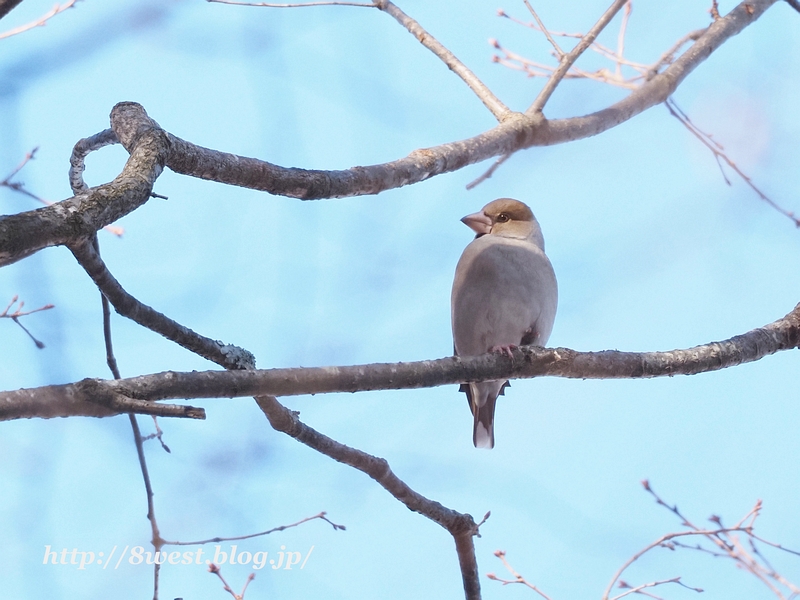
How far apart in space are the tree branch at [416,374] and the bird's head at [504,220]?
93.7 inches

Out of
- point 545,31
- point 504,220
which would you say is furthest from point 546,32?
point 504,220

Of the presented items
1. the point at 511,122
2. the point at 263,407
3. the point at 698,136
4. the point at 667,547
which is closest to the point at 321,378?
the point at 263,407

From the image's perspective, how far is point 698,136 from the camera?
4879 mm

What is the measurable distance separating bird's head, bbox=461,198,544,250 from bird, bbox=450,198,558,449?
253 millimetres

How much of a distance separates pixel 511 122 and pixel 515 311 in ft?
3.84

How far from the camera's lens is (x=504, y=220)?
5676mm

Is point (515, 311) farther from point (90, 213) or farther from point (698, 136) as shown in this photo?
point (90, 213)

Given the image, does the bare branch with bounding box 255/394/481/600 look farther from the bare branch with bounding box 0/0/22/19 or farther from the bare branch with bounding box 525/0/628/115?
the bare branch with bounding box 525/0/628/115

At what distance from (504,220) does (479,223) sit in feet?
0.59

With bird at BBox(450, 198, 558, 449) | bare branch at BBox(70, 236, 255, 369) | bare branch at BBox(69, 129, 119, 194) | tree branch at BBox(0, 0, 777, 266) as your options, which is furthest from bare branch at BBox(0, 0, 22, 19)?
bird at BBox(450, 198, 558, 449)

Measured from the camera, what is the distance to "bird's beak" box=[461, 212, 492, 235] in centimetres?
567

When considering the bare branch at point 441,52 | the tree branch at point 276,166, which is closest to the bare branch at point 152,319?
the tree branch at point 276,166

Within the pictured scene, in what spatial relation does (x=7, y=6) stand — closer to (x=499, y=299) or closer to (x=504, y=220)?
(x=499, y=299)

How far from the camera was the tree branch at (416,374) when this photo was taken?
2.08m
